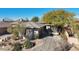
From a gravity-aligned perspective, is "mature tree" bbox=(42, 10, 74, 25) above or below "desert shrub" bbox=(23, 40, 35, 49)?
above

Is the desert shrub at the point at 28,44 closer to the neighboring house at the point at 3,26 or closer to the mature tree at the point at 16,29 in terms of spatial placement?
the mature tree at the point at 16,29

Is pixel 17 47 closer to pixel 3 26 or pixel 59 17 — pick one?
pixel 3 26

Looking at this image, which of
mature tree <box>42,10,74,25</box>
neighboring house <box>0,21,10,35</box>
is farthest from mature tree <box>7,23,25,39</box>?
mature tree <box>42,10,74,25</box>

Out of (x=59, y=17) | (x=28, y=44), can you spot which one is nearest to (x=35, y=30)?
(x=28, y=44)

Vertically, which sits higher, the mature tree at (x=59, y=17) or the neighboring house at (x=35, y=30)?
the mature tree at (x=59, y=17)

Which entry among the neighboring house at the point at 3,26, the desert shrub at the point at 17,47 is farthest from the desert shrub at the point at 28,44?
the neighboring house at the point at 3,26

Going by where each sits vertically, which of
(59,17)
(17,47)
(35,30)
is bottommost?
(17,47)

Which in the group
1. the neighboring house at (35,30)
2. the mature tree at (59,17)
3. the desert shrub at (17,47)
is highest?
the mature tree at (59,17)

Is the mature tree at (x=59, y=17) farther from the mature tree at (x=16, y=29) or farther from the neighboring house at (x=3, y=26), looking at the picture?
the neighboring house at (x=3, y=26)

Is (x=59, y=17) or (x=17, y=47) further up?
(x=59, y=17)

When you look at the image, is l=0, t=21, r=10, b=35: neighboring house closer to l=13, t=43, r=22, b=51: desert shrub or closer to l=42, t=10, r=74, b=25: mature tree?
l=13, t=43, r=22, b=51: desert shrub

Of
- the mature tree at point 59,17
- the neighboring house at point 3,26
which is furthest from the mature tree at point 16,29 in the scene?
the mature tree at point 59,17
